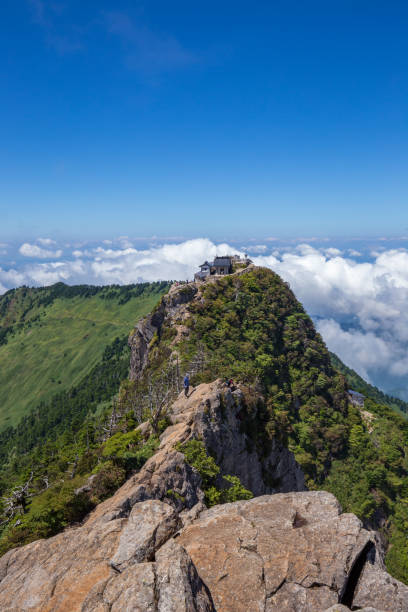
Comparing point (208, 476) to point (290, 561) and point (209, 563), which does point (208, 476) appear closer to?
point (209, 563)

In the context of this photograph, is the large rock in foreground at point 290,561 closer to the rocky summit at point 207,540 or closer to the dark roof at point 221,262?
the rocky summit at point 207,540

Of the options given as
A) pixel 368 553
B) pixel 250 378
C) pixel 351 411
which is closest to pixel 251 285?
pixel 250 378

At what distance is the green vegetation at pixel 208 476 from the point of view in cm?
2900

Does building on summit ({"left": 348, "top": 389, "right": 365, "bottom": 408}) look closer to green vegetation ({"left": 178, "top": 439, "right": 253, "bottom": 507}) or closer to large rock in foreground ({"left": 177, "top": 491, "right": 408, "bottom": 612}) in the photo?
green vegetation ({"left": 178, "top": 439, "right": 253, "bottom": 507})

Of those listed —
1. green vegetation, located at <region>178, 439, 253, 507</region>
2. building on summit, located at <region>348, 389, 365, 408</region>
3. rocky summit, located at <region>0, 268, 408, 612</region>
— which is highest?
rocky summit, located at <region>0, 268, 408, 612</region>

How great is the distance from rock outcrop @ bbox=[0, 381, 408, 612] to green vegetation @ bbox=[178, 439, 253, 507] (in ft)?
19.8

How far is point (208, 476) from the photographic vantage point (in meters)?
30.6

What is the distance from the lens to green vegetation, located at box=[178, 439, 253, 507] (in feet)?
95.1

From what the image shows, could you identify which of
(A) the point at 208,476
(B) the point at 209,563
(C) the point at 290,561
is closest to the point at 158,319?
(A) the point at 208,476

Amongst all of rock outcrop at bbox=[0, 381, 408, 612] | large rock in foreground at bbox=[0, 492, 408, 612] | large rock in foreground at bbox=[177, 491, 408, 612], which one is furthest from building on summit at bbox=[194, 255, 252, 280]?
large rock in foreground at bbox=[177, 491, 408, 612]

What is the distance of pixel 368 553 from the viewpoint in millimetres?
17203

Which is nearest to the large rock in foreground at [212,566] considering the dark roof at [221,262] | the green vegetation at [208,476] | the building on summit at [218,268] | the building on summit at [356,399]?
the green vegetation at [208,476]

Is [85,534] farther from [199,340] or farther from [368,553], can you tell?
[199,340]

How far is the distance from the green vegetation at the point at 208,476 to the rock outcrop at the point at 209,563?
19.8 ft
